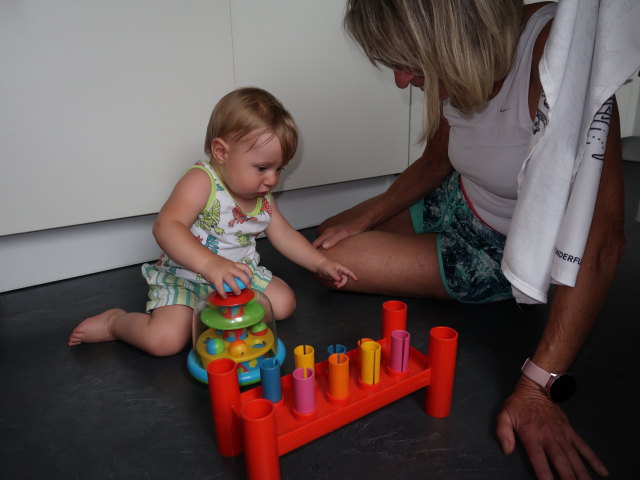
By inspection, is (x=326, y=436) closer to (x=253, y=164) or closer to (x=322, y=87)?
(x=253, y=164)

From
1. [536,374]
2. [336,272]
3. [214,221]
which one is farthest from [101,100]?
[536,374]

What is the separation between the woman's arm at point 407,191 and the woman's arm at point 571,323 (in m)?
0.50

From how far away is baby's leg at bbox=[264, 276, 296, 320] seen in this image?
94 cm

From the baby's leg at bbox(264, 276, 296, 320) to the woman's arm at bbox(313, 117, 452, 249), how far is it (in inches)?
7.8

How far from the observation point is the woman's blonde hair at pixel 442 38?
66 centimetres

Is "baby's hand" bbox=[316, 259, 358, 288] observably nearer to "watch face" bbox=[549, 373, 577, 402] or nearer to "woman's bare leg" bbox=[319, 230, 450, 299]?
"woman's bare leg" bbox=[319, 230, 450, 299]

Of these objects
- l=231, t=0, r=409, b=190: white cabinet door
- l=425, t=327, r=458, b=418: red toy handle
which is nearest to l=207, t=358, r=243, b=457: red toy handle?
l=425, t=327, r=458, b=418: red toy handle

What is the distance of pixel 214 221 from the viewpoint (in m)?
0.90

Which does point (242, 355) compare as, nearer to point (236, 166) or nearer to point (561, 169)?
point (236, 166)

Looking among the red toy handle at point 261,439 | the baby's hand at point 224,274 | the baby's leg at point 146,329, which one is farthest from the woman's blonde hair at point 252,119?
the red toy handle at point 261,439

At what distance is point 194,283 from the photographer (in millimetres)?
915

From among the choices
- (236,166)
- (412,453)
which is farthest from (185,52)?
(412,453)

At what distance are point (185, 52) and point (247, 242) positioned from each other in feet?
1.69

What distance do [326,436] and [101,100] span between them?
0.89 m
